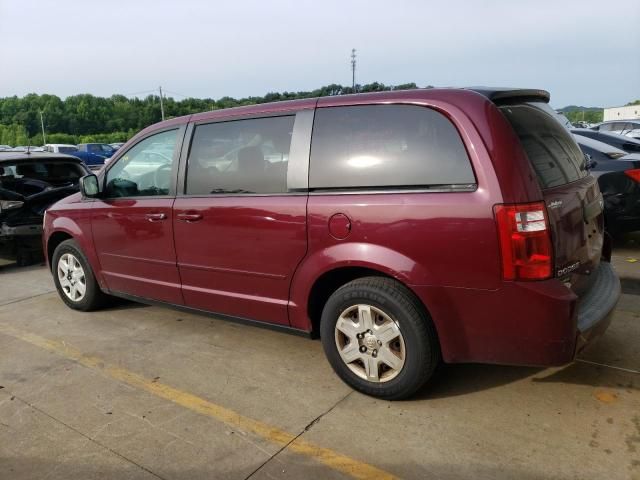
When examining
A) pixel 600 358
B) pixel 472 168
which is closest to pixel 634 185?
pixel 600 358

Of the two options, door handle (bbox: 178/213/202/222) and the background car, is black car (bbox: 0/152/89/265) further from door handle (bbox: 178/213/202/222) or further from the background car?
the background car

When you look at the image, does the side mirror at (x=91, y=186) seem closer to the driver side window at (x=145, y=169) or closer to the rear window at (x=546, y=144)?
the driver side window at (x=145, y=169)

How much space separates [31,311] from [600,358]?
4.93 m

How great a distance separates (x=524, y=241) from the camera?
2625 mm

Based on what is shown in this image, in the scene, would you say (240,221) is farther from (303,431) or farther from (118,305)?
(118,305)

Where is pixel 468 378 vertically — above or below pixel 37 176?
below

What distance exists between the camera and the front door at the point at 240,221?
3424 mm

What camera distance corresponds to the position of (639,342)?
3.84m

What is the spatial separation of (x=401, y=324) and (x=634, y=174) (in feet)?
15.0

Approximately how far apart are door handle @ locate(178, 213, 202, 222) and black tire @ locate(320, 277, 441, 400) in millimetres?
1200

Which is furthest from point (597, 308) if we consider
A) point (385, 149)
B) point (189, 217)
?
point (189, 217)

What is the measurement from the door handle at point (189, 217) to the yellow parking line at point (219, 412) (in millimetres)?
1123

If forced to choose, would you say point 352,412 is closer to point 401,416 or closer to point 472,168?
point 401,416

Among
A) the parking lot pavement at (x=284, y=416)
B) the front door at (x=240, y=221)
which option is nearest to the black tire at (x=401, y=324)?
the parking lot pavement at (x=284, y=416)
